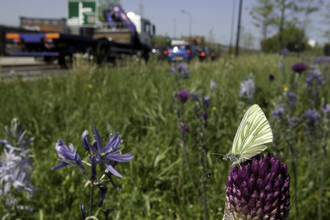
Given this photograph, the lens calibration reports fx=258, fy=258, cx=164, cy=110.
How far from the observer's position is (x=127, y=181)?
2.21 meters

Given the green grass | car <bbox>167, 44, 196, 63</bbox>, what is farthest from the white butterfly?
car <bbox>167, 44, 196, 63</bbox>

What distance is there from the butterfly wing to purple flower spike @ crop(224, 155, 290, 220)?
3cm

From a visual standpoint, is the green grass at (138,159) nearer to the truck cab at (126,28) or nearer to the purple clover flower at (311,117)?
the purple clover flower at (311,117)

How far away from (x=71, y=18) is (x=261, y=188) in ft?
44.3

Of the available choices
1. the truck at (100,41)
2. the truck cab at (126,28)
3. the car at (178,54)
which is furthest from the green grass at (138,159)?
the truck cab at (126,28)

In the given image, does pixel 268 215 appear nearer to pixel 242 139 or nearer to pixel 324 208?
pixel 242 139

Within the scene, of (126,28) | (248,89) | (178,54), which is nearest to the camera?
(248,89)

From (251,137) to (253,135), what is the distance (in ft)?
0.03

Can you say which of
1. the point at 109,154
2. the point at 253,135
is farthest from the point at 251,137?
the point at 109,154

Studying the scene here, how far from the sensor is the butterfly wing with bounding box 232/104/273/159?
66 centimetres

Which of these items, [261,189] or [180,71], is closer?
[261,189]

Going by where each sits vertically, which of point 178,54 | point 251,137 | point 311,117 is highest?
point 178,54

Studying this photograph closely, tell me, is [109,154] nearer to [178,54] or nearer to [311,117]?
[311,117]

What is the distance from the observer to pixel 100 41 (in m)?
11.5
